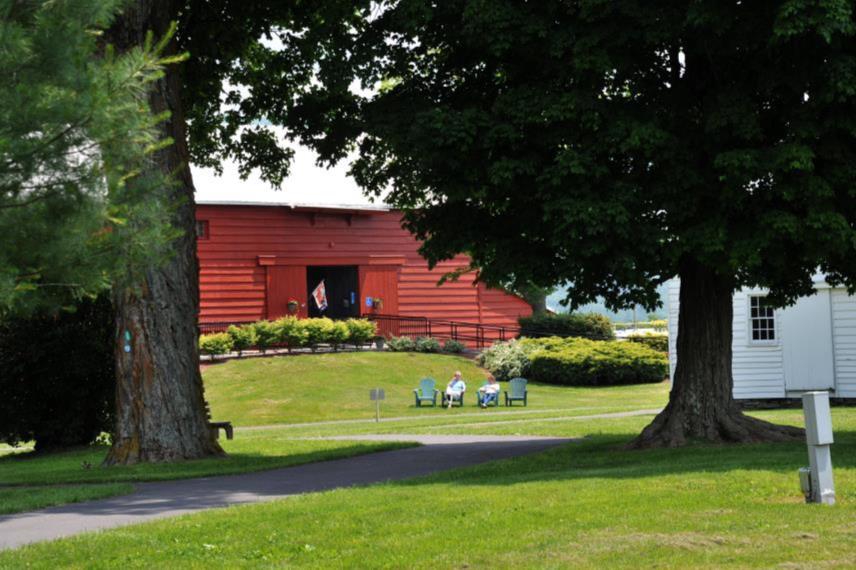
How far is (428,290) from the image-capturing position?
48.3m

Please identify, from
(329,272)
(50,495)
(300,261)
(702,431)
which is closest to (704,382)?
(702,431)

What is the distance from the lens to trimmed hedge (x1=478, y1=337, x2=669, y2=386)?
43031 millimetres

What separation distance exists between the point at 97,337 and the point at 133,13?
7.94m

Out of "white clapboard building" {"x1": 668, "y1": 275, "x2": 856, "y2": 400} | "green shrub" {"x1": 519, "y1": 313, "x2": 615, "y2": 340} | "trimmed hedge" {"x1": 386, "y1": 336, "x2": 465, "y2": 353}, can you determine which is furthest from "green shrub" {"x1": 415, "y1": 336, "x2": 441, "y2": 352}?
"white clapboard building" {"x1": 668, "y1": 275, "x2": 856, "y2": 400}

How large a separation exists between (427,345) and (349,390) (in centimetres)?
734

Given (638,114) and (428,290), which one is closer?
(638,114)

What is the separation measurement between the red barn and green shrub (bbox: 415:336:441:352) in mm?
1846

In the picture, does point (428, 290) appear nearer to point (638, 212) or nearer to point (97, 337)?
point (97, 337)

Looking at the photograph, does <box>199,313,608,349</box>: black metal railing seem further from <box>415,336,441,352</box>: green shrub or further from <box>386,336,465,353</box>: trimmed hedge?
<box>415,336,441,352</box>: green shrub

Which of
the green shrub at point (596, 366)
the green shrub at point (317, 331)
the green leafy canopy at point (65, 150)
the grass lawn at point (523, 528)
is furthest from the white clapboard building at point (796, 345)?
the green leafy canopy at point (65, 150)

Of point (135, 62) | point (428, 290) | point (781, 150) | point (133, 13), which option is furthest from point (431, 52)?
point (428, 290)

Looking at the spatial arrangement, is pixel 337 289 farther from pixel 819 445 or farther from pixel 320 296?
pixel 819 445

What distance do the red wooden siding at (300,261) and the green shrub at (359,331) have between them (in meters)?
2.55

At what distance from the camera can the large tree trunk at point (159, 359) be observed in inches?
775
